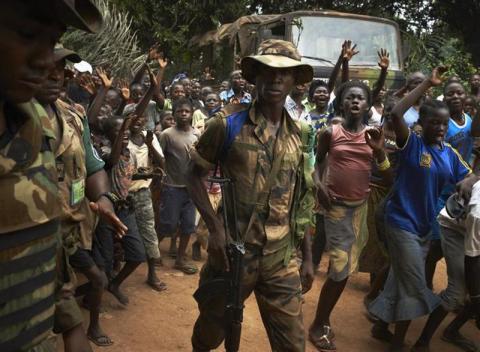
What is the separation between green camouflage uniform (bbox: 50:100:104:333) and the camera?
256cm

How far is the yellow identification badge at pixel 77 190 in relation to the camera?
2.70 m

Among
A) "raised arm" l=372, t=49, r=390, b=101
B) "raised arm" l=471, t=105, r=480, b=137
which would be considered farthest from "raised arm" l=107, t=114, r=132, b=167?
"raised arm" l=372, t=49, r=390, b=101

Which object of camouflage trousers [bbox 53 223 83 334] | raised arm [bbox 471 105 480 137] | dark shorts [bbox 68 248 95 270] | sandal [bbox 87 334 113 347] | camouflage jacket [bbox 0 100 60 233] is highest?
camouflage jacket [bbox 0 100 60 233]

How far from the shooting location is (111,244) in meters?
4.26

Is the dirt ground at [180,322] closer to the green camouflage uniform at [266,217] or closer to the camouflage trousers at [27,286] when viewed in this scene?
the green camouflage uniform at [266,217]

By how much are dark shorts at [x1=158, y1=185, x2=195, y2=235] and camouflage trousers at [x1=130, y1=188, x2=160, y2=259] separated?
0.55m

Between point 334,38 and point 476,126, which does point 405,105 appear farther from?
point 334,38

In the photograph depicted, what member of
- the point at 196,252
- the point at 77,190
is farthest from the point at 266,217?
the point at 196,252

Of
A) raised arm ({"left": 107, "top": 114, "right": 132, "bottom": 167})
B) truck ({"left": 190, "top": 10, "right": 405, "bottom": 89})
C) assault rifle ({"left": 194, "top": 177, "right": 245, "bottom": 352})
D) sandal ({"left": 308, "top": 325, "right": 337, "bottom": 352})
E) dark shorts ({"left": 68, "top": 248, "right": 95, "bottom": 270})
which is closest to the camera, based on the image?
assault rifle ({"left": 194, "top": 177, "right": 245, "bottom": 352})

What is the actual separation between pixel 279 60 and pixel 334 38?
6654mm

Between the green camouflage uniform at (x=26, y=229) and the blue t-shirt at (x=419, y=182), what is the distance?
2592 mm

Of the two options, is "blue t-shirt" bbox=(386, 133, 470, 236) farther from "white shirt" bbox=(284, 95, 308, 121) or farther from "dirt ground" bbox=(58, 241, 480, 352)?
"white shirt" bbox=(284, 95, 308, 121)

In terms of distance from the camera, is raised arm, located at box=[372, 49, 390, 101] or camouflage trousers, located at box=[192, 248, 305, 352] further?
raised arm, located at box=[372, 49, 390, 101]

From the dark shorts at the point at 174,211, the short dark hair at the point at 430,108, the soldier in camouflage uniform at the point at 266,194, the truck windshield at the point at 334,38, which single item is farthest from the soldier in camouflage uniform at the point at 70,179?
the truck windshield at the point at 334,38
